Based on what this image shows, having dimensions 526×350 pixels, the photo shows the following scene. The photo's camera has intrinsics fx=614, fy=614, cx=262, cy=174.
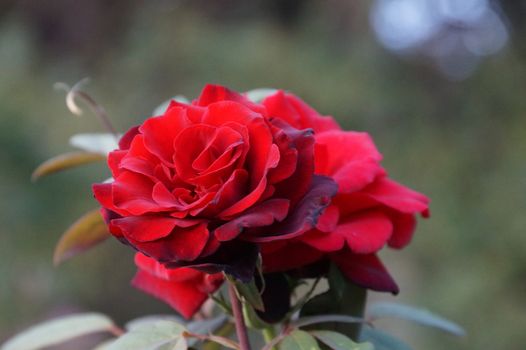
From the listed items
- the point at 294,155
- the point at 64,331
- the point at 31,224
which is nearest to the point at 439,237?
the point at 31,224

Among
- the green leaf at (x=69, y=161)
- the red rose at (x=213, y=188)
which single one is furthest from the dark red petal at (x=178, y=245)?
the green leaf at (x=69, y=161)

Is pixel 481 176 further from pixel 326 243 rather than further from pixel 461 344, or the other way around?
pixel 326 243

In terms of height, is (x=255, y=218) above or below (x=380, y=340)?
above

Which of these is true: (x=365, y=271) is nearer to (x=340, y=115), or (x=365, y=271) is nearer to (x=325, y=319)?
(x=325, y=319)

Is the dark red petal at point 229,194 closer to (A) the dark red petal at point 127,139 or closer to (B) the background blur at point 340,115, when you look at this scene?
(A) the dark red petal at point 127,139

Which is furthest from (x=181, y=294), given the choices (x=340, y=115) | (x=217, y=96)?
(x=340, y=115)

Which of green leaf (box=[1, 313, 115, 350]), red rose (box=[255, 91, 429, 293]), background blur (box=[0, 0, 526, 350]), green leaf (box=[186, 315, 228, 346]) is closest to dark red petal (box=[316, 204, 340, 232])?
red rose (box=[255, 91, 429, 293])
